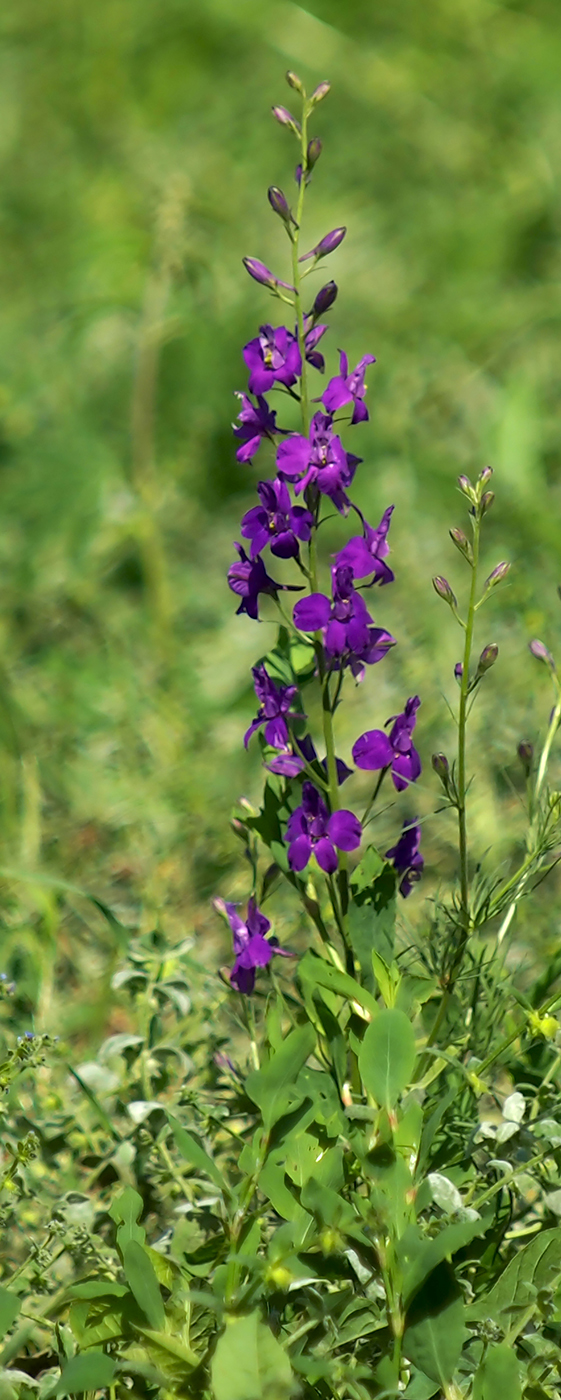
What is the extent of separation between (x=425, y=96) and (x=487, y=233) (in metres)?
0.98

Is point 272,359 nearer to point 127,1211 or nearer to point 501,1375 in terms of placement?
point 127,1211

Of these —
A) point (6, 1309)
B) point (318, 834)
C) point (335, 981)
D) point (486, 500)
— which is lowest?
point (6, 1309)

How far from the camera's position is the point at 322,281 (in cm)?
425

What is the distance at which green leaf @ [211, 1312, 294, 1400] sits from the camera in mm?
1233

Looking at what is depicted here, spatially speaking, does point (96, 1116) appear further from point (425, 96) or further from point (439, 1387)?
point (425, 96)

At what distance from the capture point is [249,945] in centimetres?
167

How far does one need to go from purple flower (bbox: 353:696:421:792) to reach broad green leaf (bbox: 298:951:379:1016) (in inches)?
8.5

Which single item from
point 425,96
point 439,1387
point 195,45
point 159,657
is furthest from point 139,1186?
point 195,45

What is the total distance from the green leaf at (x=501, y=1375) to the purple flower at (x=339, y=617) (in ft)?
2.29

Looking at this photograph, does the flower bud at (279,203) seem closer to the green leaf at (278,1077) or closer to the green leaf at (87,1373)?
the green leaf at (278,1077)

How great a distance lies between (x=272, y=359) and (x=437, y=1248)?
0.94 metres

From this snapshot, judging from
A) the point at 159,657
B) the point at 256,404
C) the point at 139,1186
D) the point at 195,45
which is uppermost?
the point at 195,45

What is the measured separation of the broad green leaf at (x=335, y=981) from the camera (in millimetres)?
1543

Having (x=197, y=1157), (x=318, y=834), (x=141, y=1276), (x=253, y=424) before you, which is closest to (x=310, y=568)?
(x=253, y=424)
